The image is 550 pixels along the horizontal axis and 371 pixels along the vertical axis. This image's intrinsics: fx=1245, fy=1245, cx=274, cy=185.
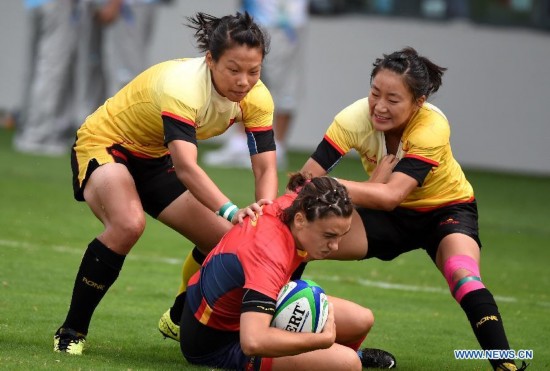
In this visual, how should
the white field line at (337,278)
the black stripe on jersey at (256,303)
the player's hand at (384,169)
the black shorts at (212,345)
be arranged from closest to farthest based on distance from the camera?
the black stripe on jersey at (256,303), the black shorts at (212,345), the player's hand at (384,169), the white field line at (337,278)

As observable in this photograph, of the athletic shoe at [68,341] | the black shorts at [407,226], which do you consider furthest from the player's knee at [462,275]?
the athletic shoe at [68,341]

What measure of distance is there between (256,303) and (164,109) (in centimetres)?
121

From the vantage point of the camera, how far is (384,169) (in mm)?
6156

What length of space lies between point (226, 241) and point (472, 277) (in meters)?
1.23

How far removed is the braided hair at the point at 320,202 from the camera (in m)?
5.19

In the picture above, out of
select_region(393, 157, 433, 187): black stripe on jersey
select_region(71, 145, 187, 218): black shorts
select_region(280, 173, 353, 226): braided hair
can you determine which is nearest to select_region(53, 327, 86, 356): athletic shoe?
select_region(71, 145, 187, 218): black shorts

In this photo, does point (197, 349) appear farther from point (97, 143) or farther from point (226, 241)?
point (97, 143)

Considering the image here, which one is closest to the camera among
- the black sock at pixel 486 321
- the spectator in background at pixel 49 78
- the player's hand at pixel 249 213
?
the player's hand at pixel 249 213

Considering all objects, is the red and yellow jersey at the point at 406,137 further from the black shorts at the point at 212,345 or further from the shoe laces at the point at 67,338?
the shoe laces at the point at 67,338

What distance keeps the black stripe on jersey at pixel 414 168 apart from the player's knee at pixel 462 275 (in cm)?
42

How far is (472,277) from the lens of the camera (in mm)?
5832

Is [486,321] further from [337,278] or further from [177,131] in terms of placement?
[337,278]


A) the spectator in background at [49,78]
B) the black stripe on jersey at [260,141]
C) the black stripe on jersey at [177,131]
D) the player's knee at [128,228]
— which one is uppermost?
the black stripe on jersey at [177,131]

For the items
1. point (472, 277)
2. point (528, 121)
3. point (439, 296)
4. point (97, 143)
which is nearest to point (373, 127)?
point (472, 277)
